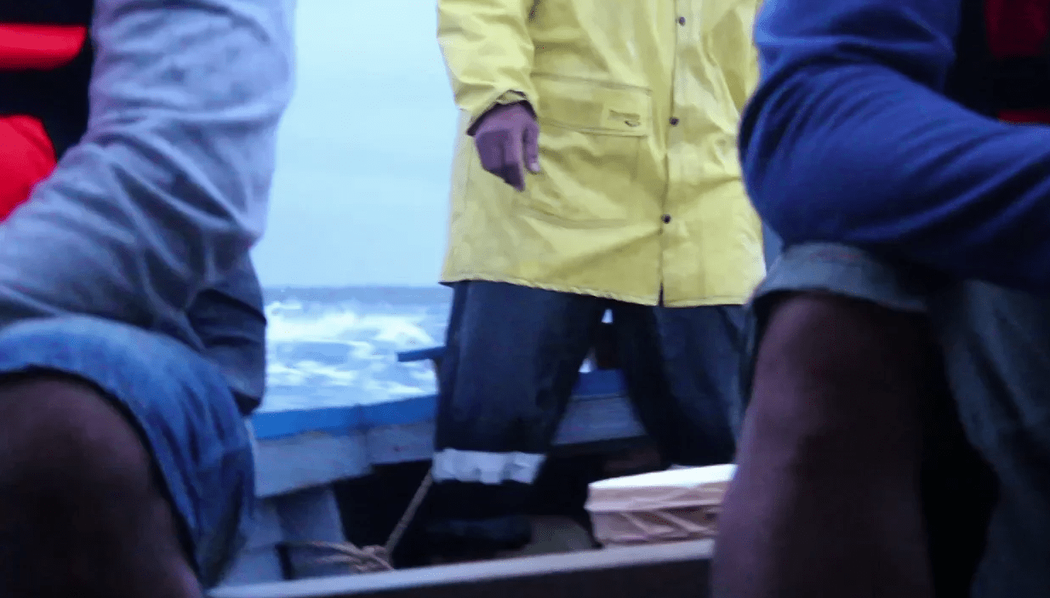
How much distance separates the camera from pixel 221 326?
0.69 meters

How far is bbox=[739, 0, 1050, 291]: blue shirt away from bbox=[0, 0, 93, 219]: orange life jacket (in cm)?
38

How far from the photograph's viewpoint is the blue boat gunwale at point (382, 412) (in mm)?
1384

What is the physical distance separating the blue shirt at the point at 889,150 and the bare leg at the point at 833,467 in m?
0.04

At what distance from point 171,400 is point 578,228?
81cm

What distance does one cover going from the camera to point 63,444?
1.51ft

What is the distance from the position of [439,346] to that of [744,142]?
0.98 m

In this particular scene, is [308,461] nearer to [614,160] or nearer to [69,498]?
[614,160]


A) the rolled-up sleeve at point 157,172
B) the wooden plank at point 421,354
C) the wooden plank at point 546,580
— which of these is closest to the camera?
the rolled-up sleeve at point 157,172

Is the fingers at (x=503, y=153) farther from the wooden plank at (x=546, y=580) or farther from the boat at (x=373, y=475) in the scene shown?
the wooden plank at (x=546, y=580)

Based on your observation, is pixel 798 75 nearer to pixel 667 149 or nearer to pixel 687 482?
pixel 687 482

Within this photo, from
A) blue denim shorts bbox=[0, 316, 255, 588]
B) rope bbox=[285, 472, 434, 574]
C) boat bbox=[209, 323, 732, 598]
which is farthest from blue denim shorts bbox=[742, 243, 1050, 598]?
rope bbox=[285, 472, 434, 574]

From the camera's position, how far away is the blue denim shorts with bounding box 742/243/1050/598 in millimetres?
460

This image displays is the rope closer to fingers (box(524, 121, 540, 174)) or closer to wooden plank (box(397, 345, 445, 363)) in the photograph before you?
wooden plank (box(397, 345, 445, 363))

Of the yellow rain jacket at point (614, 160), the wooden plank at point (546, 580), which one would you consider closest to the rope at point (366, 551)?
the yellow rain jacket at point (614, 160)
